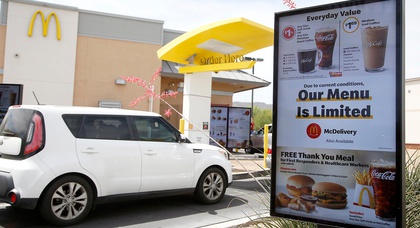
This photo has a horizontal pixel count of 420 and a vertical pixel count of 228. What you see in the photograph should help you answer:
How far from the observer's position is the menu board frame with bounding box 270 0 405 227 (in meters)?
2.32

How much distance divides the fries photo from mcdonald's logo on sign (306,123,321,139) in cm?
37

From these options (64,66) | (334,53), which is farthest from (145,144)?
(64,66)

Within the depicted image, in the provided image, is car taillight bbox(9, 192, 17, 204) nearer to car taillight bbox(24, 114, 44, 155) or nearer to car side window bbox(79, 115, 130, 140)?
car taillight bbox(24, 114, 44, 155)

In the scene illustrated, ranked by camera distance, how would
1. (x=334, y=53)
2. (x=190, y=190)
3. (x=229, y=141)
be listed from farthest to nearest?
(x=229, y=141) < (x=190, y=190) < (x=334, y=53)

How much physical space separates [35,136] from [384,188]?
460cm

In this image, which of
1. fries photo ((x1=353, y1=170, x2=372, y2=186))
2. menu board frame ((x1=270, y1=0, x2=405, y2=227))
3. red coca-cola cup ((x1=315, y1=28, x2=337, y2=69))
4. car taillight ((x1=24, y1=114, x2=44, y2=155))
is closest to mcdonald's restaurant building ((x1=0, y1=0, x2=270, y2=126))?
car taillight ((x1=24, y1=114, x2=44, y2=155))

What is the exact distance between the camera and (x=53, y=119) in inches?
209

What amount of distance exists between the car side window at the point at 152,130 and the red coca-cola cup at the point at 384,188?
4415 mm

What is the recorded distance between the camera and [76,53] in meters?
18.8

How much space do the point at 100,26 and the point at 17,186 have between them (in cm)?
1593

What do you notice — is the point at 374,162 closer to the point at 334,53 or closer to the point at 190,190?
the point at 334,53

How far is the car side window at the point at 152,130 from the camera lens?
621cm

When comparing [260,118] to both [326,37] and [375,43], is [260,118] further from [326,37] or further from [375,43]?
[375,43]

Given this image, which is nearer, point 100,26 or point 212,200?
point 212,200
